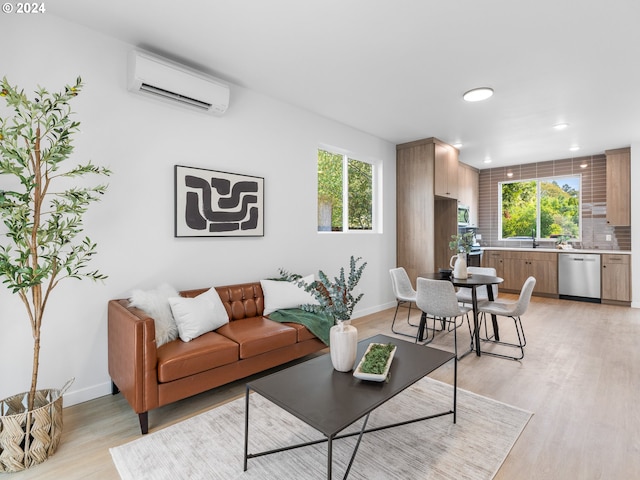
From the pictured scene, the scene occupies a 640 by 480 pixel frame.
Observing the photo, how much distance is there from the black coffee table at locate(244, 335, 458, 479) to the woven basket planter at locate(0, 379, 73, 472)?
3.66 ft

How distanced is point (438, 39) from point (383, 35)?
1.44 ft

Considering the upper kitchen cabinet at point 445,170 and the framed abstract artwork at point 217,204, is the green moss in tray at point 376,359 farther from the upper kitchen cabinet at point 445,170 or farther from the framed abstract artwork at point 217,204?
the upper kitchen cabinet at point 445,170

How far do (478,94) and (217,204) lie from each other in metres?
2.94

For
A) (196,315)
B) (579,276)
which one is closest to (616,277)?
(579,276)

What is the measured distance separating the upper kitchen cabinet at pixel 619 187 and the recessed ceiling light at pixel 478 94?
12.8 feet

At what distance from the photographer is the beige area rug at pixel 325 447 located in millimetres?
1740

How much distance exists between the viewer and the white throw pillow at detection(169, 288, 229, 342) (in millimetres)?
2482

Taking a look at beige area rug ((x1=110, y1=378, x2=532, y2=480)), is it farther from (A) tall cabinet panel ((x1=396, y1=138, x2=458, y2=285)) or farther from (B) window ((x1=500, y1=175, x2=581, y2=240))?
(B) window ((x1=500, y1=175, x2=581, y2=240))

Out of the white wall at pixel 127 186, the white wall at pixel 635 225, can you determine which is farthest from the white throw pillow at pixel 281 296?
the white wall at pixel 635 225

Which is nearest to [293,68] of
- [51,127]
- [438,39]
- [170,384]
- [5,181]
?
[438,39]

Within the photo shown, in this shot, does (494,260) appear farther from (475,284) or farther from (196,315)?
(196,315)

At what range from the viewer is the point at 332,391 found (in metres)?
1.67

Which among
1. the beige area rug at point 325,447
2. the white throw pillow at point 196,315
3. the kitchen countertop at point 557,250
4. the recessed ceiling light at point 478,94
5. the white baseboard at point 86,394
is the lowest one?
the beige area rug at point 325,447

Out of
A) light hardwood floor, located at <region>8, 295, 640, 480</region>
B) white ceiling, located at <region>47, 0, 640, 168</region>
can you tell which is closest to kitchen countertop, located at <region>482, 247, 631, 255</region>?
light hardwood floor, located at <region>8, 295, 640, 480</region>
